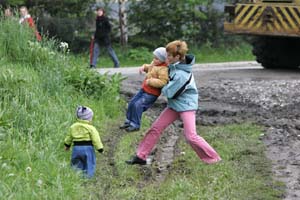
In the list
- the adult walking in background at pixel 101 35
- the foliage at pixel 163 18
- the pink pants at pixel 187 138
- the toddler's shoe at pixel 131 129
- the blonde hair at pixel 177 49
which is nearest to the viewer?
the blonde hair at pixel 177 49

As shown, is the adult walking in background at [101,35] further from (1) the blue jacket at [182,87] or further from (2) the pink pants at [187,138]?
(1) the blue jacket at [182,87]

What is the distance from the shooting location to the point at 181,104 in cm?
895

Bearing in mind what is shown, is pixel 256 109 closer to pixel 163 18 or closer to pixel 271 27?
pixel 271 27

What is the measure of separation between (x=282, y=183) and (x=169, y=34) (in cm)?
1949

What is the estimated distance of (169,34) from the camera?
27.5m

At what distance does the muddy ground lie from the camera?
357 inches

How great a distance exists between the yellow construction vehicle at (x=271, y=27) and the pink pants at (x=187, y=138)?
30.2 feet

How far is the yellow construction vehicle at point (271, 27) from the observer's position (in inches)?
703

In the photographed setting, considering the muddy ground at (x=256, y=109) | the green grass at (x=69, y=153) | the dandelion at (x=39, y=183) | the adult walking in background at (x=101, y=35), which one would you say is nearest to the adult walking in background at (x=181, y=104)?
the green grass at (x=69, y=153)

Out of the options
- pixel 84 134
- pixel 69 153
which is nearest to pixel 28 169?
pixel 84 134

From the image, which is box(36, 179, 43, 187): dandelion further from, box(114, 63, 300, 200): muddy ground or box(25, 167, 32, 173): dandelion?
box(114, 63, 300, 200): muddy ground

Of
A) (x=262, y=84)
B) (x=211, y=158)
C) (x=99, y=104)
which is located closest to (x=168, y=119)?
(x=211, y=158)

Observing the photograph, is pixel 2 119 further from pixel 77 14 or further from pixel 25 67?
pixel 77 14

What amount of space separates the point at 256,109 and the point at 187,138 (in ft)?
12.6
